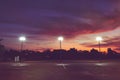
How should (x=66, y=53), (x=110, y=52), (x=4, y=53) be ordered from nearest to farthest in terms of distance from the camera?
1. (x=110, y=52)
2. (x=4, y=53)
3. (x=66, y=53)

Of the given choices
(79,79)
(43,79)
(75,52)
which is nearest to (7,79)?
(43,79)

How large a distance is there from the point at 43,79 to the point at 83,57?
92250 mm

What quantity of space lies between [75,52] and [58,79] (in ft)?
312

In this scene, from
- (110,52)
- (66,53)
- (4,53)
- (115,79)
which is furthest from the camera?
(66,53)

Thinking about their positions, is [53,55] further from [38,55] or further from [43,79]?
[43,79]

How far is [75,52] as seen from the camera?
396ft

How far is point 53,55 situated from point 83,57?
1415 centimetres

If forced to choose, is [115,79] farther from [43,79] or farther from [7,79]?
[7,79]

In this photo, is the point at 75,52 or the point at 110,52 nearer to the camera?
the point at 110,52

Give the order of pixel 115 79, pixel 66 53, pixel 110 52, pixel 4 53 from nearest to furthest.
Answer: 1. pixel 115 79
2. pixel 110 52
3. pixel 4 53
4. pixel 66 53

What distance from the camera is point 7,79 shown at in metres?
25.7

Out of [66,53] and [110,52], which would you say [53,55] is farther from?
[110,52]

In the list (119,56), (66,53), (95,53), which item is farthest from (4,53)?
(119,56)

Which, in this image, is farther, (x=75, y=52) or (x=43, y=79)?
(x=75, y=52)
